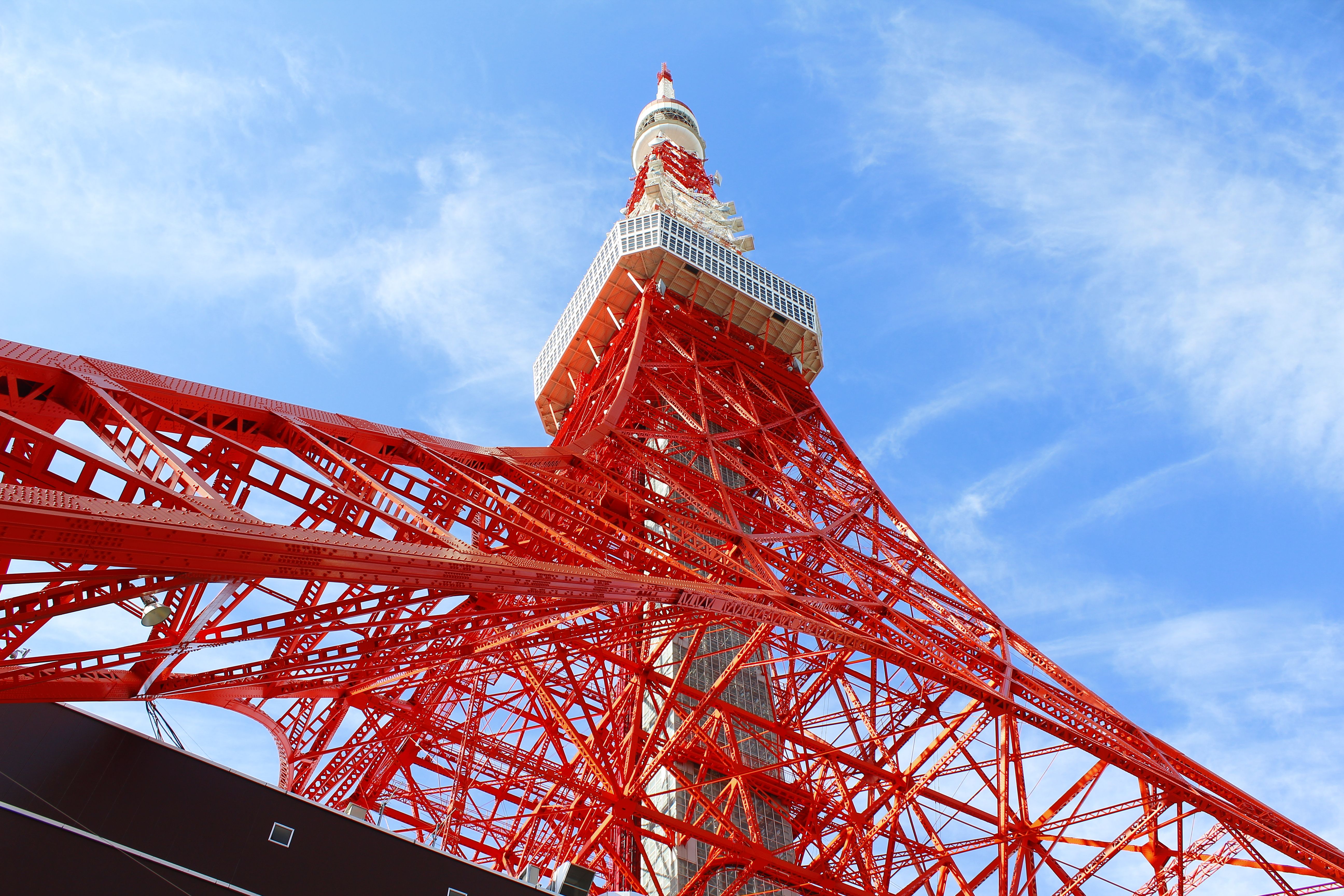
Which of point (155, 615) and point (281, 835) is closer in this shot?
point (155, 615)

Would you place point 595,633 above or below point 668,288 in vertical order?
below

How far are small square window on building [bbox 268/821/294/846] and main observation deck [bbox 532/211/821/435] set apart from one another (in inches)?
801

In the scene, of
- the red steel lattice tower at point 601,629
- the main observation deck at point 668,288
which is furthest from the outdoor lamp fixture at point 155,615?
the main observation deck at point 668,288

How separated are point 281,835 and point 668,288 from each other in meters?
21.3

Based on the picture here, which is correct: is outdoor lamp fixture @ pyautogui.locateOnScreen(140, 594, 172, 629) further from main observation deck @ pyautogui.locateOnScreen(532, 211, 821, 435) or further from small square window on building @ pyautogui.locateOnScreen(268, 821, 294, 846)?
main observation deck @ pyautogui.locateOnScreen(532, 211, 821, 435)

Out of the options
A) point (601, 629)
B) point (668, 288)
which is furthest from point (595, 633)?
point (668, 288)

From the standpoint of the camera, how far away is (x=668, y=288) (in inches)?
1158

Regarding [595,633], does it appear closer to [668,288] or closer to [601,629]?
[601,629]

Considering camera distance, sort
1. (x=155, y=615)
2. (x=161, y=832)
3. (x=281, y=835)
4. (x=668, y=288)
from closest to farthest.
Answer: (x=155, y=615), (x=161, y=832), (x=281, y=835), (x=668, y=288)

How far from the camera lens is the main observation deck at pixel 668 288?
2922 centimetres

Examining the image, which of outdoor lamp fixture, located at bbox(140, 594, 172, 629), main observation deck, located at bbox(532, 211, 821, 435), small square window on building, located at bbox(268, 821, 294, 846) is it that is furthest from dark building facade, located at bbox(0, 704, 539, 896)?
main observation deck, located at bbox(532, 211, 821, 435)

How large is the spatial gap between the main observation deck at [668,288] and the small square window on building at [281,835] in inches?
801

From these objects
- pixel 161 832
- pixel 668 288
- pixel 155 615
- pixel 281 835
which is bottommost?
pixel 161 832

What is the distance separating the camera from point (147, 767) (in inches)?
414
